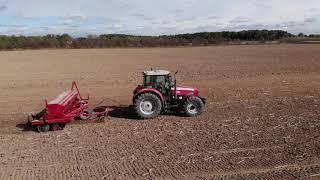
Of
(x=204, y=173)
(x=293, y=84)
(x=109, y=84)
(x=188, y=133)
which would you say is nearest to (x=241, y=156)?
(x=204, y=173)

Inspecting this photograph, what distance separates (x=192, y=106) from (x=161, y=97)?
1042 millimetres

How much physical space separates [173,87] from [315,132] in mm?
4546

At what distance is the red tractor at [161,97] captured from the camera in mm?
14859

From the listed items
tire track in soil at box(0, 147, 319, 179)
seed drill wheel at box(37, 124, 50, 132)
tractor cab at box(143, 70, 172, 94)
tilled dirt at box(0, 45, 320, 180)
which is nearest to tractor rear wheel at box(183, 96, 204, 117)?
tilled dirt at box(0, 45, 320, 180)

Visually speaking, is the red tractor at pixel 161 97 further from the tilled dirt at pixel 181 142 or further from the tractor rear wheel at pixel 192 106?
the tilled dirt at pixel 181 142

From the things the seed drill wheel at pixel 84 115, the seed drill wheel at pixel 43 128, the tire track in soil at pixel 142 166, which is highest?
the seed drill wheel at pixel 84 115

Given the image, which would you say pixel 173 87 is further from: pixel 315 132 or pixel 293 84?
pixel 293 84

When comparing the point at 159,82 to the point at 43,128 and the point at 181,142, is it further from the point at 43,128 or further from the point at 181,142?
the point at 43,128

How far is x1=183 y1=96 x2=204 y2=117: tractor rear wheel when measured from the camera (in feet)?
49.6

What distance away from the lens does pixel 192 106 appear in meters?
15.2

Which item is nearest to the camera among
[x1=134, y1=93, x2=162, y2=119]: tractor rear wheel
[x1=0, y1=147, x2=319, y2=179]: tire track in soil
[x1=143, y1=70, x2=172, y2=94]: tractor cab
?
[x1=0, y1=147, x2=319, y2=179]: tire track in soil

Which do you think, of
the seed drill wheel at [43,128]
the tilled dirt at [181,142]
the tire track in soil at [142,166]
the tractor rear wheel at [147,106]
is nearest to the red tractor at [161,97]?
the tractor rear wheel at [147,106]

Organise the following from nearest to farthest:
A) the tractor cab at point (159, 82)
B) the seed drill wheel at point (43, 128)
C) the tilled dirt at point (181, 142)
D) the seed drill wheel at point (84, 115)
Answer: the tilled dirt at point (181, 142), the seed drill wheel at point (43, 128), the seed drill wheel at point (84, 115), the tractor cab at point (159, 82)

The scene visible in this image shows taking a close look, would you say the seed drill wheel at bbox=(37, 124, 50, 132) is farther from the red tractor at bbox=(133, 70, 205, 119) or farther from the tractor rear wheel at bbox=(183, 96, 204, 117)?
the tractor rear wheel at bbox=(183, 96, 204, 117)
